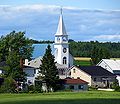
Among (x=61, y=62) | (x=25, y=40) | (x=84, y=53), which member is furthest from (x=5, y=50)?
(x=84, y=53)

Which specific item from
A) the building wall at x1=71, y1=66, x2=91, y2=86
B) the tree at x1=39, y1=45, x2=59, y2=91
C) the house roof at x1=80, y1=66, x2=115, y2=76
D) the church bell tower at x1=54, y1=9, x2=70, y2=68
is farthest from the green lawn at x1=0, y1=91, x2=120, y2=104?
the church bell tower at x1=54, y1=9, x2=70, y2=68

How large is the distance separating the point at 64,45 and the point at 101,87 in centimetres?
1695

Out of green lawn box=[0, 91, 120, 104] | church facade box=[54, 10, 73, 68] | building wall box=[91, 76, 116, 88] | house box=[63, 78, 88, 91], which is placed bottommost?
green lawn box=[0, 91, 120, 104]

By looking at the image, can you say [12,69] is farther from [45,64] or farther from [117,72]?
[117,72]

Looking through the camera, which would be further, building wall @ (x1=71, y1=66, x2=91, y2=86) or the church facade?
the church facade

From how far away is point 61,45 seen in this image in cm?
11319

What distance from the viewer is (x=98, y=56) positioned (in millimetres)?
136875

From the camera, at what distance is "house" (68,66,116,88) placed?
102m

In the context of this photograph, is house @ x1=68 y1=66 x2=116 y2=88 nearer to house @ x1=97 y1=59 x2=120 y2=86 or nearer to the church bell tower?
house @ x1=97 y1=59 x2=120 y2=86

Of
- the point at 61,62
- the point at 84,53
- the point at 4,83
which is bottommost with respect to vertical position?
the point at 4,83

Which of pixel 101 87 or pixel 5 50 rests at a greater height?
pixel 5 50

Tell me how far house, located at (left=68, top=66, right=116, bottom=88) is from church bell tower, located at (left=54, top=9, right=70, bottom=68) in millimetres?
6714

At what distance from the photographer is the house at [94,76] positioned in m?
102

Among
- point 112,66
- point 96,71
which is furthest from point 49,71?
point 112,66
